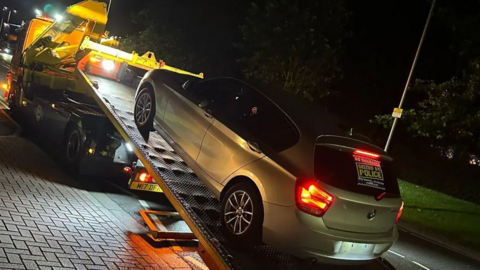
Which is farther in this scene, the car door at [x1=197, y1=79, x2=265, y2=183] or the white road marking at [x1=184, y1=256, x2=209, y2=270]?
the white road marking at [x1=184, y1=256, x2=209, y2=270]

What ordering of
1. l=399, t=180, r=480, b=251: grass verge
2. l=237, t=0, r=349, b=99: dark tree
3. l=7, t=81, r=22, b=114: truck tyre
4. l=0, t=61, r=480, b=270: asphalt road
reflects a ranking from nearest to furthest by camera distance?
l=0, t=61, r=480, b=270: asphalt road < l=399, t=180, r=480, b=251: grass verge < l=7, t=81, r=22, b=114: truck tyre < l=237, t=0, r=349, b=99: dark tree

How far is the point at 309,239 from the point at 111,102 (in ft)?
15.3

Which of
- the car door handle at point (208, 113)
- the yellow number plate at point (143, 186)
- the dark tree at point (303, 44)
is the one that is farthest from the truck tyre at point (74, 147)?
the dark tree at point (303, 44)

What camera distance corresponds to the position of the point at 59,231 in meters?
5.62

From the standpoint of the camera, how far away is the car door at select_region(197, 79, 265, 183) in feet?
15.4

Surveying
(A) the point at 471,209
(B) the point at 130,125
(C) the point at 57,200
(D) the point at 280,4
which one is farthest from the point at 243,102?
(D) the point at 280,4

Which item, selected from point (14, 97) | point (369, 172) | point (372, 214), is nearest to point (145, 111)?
point (369, 172)

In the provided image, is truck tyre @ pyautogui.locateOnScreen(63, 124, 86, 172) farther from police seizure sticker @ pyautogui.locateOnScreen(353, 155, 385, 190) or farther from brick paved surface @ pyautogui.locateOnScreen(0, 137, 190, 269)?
police seizure sticker @ pyautogui.locateOnScreen(353, 155, 385, 190)

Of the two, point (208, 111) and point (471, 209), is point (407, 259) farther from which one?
point (471, 209)

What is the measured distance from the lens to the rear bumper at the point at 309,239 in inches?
159

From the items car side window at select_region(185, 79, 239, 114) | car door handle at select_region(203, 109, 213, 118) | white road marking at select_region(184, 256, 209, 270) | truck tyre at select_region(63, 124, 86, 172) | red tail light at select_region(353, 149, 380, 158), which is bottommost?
white road marking at select_region(184, 256, 209, 270)

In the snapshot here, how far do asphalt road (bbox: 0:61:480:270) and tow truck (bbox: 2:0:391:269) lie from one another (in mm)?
727

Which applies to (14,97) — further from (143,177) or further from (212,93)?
(212,93)

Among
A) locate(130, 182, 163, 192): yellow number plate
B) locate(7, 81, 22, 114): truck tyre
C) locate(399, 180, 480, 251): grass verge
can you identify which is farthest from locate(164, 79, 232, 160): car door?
locate(399, 180, 480, 251): grass verge
